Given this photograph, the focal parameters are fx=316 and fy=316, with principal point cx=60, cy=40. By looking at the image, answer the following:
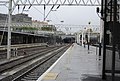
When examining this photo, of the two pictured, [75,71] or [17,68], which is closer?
[75,71]

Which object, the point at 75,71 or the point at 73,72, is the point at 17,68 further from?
the point at 73,72

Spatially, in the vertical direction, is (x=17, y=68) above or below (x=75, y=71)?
below

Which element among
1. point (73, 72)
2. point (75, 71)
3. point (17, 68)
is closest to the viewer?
point (73, 72)

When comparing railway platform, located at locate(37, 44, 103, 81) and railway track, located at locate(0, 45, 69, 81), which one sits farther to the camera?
railway track, located at locate(0, 45, 69, 81)

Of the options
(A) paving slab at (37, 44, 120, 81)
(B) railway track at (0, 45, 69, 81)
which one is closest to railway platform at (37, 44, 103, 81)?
(A) paving slab at (37, 44, 120, 81)

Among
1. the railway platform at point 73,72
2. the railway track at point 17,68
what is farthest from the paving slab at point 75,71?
the railway track at point 17,68

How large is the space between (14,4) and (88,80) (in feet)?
90.3

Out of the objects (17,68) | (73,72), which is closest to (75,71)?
(73,72)

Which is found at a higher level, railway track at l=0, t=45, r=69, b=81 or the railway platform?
the railway platform

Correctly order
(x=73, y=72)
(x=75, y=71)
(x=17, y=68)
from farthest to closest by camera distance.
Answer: (x=17, y=68) → (x=75, y=71) → (x=73, y=72)

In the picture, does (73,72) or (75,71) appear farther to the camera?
(75,71)

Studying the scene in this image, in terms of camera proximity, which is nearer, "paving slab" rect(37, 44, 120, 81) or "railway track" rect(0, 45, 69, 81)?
"paving slab" rect(37, 44, 120, 81)

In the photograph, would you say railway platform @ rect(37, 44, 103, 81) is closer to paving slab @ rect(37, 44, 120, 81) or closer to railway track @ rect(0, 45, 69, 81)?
paving slab @ rect(37, 44, 120, 81)

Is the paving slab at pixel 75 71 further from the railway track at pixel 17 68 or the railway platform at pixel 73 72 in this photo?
the railway track at pixel 17 68
